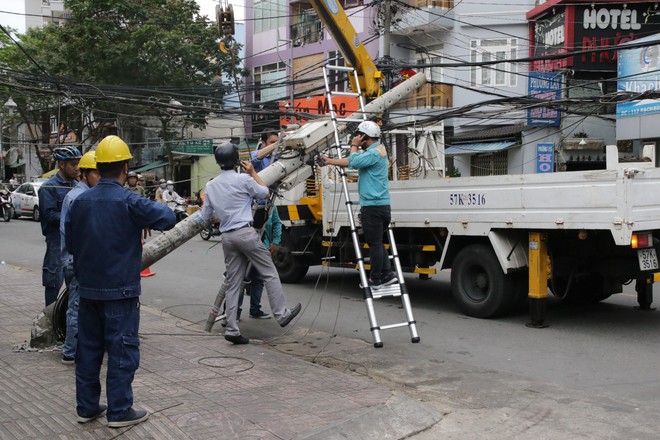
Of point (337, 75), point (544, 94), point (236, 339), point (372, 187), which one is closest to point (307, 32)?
point (544, 94)

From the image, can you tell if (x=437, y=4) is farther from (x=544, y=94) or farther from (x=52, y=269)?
(x=52, y=269)

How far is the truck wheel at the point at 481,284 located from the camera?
8.50 metres

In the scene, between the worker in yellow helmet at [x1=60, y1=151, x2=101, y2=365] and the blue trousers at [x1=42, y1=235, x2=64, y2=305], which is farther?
the blue trousers at [x1=42, y1=235, x2=64, y2=305]

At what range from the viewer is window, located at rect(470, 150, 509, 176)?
25.5 metres

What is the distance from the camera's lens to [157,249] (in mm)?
7039

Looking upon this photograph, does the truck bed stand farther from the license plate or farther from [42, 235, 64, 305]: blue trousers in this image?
[42, 235, 64, 305]: blue trousers

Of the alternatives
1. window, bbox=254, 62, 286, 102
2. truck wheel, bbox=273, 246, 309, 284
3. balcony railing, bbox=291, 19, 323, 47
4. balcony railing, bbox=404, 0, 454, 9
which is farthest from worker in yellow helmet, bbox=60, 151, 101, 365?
window, bbox=254, 62, 286, 102

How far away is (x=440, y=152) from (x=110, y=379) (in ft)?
27.7

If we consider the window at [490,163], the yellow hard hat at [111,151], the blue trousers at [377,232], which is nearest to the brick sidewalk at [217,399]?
the blue trousers at [377,232]

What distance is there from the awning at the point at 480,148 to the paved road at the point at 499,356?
47.2ft

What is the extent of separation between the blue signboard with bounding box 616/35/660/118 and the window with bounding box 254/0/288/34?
60.4 feet

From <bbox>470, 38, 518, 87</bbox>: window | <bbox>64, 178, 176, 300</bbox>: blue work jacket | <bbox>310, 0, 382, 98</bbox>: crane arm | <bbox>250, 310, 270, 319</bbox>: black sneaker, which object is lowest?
<bbox>250, 310, 270, 319</bbox>: black sneaker

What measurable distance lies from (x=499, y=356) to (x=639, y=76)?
1653cm

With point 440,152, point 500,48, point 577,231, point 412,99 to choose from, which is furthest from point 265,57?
point 577,231
